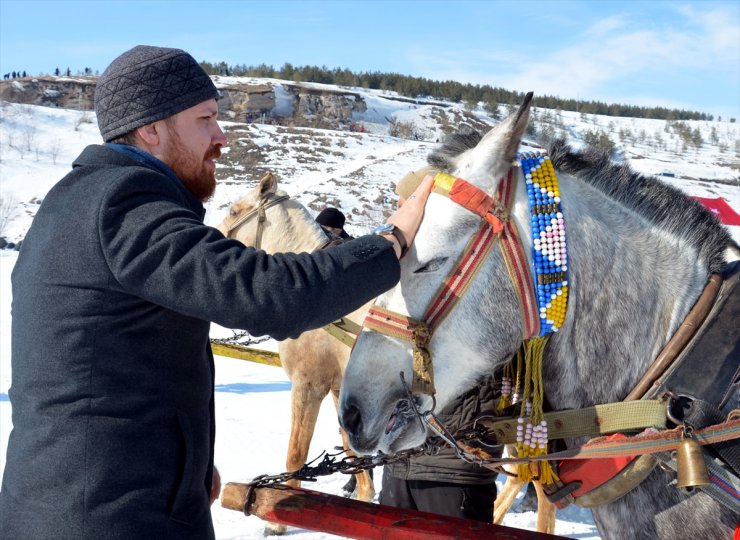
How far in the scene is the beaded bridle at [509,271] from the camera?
180cm

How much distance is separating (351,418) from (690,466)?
0.85 metres

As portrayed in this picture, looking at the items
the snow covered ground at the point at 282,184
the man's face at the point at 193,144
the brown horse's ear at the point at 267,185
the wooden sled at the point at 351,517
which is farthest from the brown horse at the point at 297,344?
the man's face at the point at 193,144

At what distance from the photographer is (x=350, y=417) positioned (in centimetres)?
183

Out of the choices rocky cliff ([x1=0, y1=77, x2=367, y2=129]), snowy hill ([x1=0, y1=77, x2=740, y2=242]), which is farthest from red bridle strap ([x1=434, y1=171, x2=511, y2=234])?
rocky cliff ([x1=0, y1=77, x2=367, y2=129])

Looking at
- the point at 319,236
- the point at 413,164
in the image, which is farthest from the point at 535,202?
the point at 413,164

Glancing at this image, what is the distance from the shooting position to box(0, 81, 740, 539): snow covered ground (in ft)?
19.1

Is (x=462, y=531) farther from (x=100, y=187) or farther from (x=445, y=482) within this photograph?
(x=100, y=187)

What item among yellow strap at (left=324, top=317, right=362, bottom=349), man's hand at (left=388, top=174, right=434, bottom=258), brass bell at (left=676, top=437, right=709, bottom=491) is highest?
man's hand at (left=388, top=174, right=434, bottom=258)

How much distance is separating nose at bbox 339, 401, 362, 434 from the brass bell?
32.1 inches

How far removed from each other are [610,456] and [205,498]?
1.05m

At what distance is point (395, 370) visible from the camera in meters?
1.82

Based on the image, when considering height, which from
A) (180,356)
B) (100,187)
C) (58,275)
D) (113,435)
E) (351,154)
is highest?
(100,187)

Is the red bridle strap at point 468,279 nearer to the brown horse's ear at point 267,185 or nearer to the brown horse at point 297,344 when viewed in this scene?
the brown horse at point 297,344

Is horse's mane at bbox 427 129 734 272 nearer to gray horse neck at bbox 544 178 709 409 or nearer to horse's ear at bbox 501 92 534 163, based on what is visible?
gray horse neck at bbox 544 178 709 409
